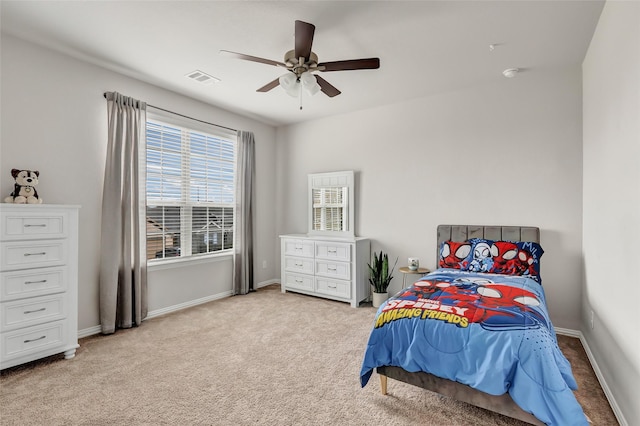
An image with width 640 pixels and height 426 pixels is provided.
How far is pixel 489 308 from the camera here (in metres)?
2.07

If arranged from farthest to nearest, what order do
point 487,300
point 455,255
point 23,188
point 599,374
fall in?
1. point 455,255
2. point 23,188
3. point 599,374
4. point 487,300

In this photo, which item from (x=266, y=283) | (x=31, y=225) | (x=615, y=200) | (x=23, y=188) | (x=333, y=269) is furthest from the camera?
(x=266, y=283)

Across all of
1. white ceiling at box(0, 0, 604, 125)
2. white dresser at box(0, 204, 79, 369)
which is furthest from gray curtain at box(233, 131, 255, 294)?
white dresser at box(0, 204, 79, 369)

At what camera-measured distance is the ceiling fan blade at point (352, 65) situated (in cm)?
237

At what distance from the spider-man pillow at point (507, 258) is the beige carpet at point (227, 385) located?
0.79m

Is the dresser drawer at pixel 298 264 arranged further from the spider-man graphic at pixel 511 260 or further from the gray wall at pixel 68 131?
the spider-man graphic at pixel 511 260

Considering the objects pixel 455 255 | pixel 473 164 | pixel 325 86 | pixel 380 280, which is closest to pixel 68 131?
pixel 325 86

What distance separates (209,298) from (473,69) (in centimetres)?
433

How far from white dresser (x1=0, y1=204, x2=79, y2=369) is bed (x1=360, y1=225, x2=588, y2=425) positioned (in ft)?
8.26

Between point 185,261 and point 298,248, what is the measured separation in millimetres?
1577

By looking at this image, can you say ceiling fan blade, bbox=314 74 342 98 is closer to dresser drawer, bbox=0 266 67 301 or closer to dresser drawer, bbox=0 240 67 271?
dresser drawer, bbox=0 240 67 271

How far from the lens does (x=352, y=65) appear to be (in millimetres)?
2416

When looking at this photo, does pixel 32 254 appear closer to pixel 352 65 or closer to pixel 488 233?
pixel 352 65

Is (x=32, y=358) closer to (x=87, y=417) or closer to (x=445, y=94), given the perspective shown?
(x=87, y=417)
